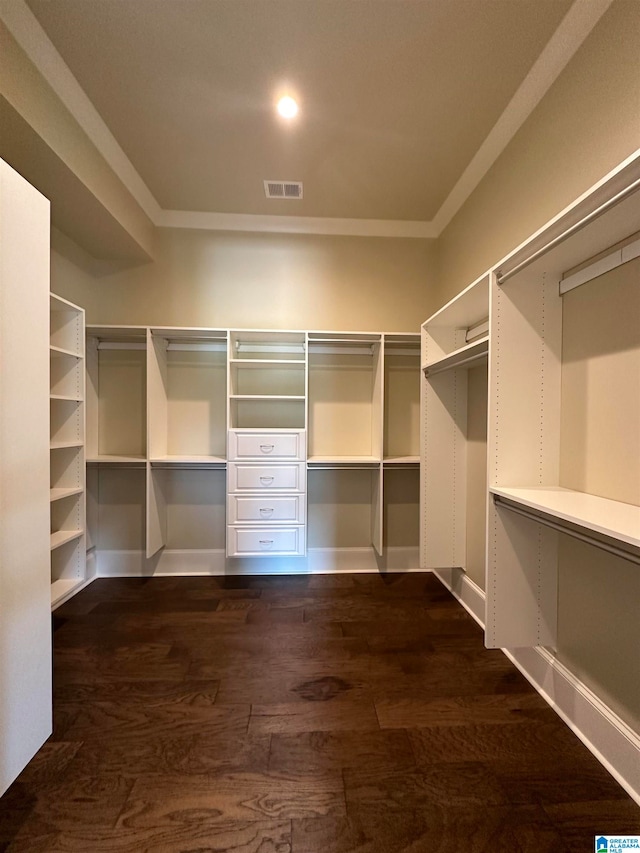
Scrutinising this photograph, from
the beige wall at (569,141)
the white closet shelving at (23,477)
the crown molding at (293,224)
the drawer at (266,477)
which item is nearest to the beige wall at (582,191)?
the beige wall at (569,141)

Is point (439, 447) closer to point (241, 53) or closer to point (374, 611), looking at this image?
Answer: point (374, 611)

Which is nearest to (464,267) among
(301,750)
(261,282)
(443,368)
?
(443,368)

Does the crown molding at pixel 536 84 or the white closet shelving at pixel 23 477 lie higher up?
the crown molding at pixel 536 84

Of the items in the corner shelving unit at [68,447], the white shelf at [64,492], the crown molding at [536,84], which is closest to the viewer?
the crown molding at [536,84]

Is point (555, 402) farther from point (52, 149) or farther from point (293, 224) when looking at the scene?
point (52, 149)

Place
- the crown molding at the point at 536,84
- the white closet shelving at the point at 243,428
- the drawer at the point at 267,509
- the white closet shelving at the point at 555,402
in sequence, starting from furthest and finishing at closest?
the white closet shelving at the point at 243,428 < the drawer at the point at 267,509 < the crown molding at the point at 536,84 < the white closet shelving at the point at 555,402

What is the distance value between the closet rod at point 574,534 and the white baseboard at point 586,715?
0.67 m

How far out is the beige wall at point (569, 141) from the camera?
118 cm

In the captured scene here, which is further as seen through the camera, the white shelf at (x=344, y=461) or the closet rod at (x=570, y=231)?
the white shelf at (x=344, y=461)

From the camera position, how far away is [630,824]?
105 centimetres

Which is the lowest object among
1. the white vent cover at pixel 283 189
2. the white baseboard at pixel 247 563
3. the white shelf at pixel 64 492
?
the white baseboard at pixel 247 563

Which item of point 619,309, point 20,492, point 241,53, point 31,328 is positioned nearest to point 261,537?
point 20,492

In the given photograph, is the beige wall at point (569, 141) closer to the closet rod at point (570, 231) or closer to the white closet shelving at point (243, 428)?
the closet rod at point (570, 231)

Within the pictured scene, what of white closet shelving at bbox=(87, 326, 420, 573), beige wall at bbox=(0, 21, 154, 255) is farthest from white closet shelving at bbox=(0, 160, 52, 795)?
white closet shelving at bbox=(87, 326, 420, 573)
